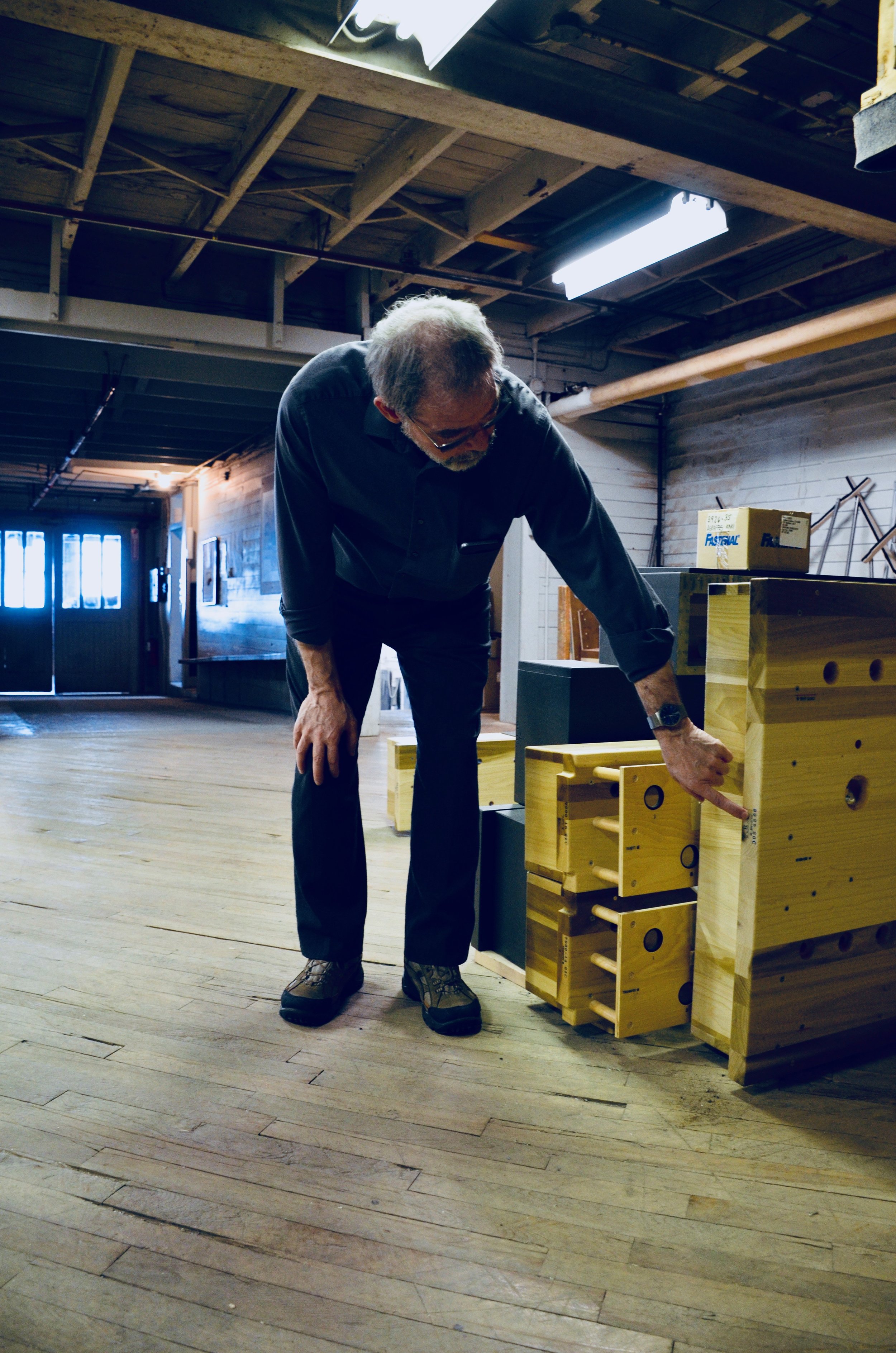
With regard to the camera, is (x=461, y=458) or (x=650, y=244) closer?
(x=461, y=458)

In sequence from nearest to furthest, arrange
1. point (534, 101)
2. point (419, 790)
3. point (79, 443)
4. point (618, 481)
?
point (419, 790), point (534, 101), point (618, 481), point (79, 443)

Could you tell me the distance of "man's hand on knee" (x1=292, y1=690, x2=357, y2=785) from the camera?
159 cm

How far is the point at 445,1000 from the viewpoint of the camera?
5.72 ft

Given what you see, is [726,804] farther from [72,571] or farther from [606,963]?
[72,571]

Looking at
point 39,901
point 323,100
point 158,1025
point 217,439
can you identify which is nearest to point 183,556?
point 217,439

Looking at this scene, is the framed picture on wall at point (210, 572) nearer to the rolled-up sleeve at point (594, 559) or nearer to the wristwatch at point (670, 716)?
the rolled-up sleeve at point (594, 559)

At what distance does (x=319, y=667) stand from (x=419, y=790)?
14.0 inches

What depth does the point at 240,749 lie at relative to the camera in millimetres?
6008

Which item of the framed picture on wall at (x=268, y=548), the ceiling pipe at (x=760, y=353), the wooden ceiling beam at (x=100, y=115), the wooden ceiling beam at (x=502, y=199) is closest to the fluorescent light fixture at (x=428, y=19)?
the wooden ceiling beam at (x=100, y=115)

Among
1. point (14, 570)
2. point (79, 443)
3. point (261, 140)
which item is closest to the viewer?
point (261, 140)

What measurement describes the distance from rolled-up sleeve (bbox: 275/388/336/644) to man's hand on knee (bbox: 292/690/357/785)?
113 millimetres

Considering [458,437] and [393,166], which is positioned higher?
[393,166]

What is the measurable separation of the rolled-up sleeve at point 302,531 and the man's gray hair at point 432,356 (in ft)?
0.71

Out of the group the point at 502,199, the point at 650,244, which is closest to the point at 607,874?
the point at 650,244
